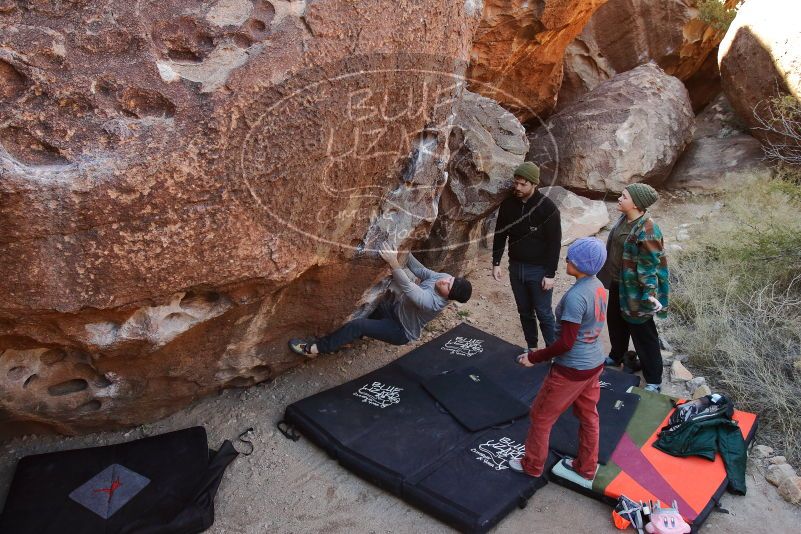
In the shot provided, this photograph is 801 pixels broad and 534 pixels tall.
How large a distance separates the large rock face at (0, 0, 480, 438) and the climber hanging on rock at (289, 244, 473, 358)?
0.88 ft

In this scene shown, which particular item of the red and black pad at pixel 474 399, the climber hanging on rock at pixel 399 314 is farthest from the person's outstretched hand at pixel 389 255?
the red and black pad at pixel 474 399

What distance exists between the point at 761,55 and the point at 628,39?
1.95 m

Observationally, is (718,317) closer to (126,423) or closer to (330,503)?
(330,503)

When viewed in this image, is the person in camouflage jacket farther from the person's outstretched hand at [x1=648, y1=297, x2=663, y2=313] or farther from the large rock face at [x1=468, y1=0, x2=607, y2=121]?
the large rock face at [x1=468, y1=0, x2=607, y2=121]

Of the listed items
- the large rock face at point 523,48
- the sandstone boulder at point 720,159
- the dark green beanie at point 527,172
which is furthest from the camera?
the sandstone boulder at point 720,159

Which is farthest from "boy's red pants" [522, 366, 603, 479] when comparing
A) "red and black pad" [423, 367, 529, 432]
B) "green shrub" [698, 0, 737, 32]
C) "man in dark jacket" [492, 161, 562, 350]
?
"green shrub" [698, 0, 737, 32]

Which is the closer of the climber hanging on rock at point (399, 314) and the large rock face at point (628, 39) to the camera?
the climber hanging on rock at point (399, 314)

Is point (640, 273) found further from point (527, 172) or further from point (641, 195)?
point (527, 172)

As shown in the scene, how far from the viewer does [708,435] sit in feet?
10.7

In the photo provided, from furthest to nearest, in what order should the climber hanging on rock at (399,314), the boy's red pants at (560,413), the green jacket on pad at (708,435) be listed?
the climber hanging on rock at (399,314) < the green jacket on pad at (708,435) < the boy's red pants at (560,413)

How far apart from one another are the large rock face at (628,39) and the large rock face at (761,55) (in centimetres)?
108

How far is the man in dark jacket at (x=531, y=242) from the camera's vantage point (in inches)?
156

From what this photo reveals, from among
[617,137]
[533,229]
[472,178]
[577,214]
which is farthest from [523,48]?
[533,229]

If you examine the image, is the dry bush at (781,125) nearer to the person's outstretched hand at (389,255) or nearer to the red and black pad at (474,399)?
the red and black pad at (474,399)
